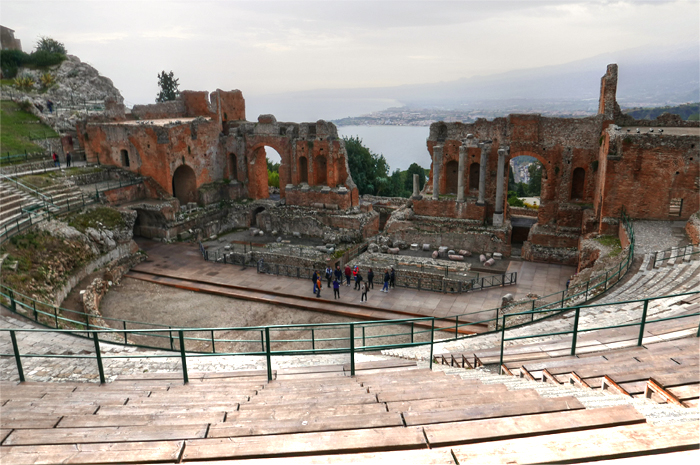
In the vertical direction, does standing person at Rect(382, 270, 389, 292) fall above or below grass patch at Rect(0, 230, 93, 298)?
below

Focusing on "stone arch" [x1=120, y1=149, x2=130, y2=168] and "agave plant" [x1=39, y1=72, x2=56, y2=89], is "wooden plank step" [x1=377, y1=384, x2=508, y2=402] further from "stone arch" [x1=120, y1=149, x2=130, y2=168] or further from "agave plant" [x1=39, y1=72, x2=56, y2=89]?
"agave plant" [x1=39, y1=72, x2=56, y2=89]

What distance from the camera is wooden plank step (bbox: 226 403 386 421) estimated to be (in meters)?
5.06

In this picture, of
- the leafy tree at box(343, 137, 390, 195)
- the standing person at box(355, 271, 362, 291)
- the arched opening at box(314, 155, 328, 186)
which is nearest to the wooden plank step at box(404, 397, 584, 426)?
the standing person at box(355, 271, 362, 291)

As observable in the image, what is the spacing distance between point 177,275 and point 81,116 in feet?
60.1

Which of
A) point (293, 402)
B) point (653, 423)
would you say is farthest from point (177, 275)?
point (653, 423)

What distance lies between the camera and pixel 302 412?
514 centimetres

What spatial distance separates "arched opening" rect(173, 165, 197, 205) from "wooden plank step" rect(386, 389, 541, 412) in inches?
1012

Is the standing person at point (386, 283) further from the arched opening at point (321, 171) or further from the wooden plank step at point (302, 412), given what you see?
the wooden plank step at point (302, 412)

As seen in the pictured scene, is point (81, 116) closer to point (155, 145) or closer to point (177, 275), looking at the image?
point (155, 145)

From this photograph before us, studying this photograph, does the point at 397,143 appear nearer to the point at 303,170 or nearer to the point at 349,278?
the point at 303,170

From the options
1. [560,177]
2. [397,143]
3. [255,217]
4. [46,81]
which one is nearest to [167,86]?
[46,81]

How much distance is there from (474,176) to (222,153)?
624 inches

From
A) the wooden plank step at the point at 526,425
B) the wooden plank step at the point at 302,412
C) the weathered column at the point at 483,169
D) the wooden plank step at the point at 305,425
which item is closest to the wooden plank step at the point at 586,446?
the wooden plank step at the point at 526,425

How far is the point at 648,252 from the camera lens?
15062 mm
